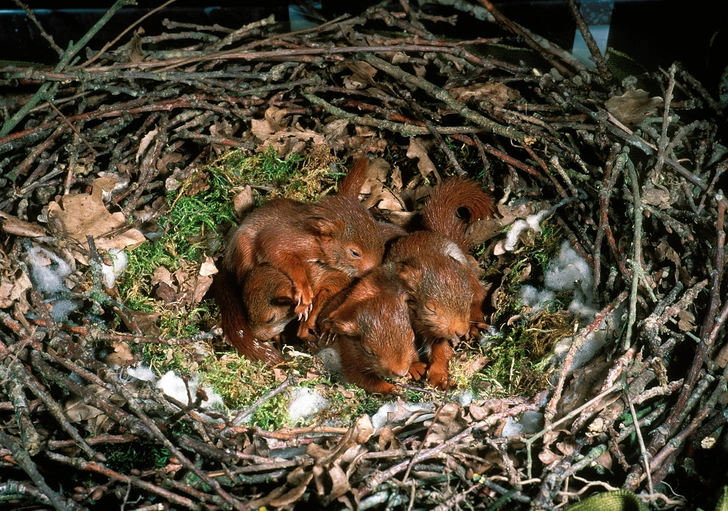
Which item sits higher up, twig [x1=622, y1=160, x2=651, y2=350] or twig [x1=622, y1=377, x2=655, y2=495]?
twig [x1=622, y1=160, x2=651, y2=350]

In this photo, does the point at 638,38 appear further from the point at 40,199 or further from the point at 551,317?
the point at 40,199

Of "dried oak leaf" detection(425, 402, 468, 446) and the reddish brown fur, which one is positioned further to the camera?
the reddish brown fur

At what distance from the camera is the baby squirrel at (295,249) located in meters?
2.99

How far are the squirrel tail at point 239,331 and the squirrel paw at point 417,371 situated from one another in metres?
0.66

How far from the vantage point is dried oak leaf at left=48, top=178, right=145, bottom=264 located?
283 centimetres

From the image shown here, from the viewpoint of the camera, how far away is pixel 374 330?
2744 mm

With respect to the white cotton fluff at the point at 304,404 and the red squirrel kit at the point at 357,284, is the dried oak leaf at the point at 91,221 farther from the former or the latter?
the white cotton fluff at the point at 304,404

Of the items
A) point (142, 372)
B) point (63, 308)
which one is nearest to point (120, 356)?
point (142, 372)

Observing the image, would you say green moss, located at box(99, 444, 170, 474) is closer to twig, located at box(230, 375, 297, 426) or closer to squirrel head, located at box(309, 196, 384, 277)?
twig, located at box(230, 375, 297, 426)

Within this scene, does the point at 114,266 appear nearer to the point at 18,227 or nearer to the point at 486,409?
the point at 18,227

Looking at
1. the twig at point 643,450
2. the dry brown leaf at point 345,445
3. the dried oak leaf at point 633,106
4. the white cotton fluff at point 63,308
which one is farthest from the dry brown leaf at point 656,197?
the white cotton fluff at point 63,308

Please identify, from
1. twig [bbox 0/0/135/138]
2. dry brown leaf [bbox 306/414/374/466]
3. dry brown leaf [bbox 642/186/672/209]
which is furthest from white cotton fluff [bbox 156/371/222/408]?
dry brown leaf [bbox 642/186/672/209]

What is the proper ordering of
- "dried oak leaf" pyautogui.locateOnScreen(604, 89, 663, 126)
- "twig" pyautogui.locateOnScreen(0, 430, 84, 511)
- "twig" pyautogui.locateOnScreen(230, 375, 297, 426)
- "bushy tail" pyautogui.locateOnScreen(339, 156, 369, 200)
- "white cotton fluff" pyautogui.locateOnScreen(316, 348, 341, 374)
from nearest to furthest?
"twig" pyautogui.locateOnScreen(0, 430, 84, 511)
"twig" pyautogui.locateOnScreen(230, 375, 297, 426)
"dried oak leaf" pyautogui.locateOnScreen(604, 89, 663, 126)
"white cotton fluff" pyautogui.locateOnScreen(316, 348, 341, 374)
"bushy tail" pyautogui.locateOnScreen(339, 156, 369, 200)

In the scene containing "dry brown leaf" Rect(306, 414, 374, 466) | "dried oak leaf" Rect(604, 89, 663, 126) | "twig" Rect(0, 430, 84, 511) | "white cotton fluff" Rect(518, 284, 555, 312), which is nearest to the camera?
"twig" Rect(0, 430, 84, 511)
